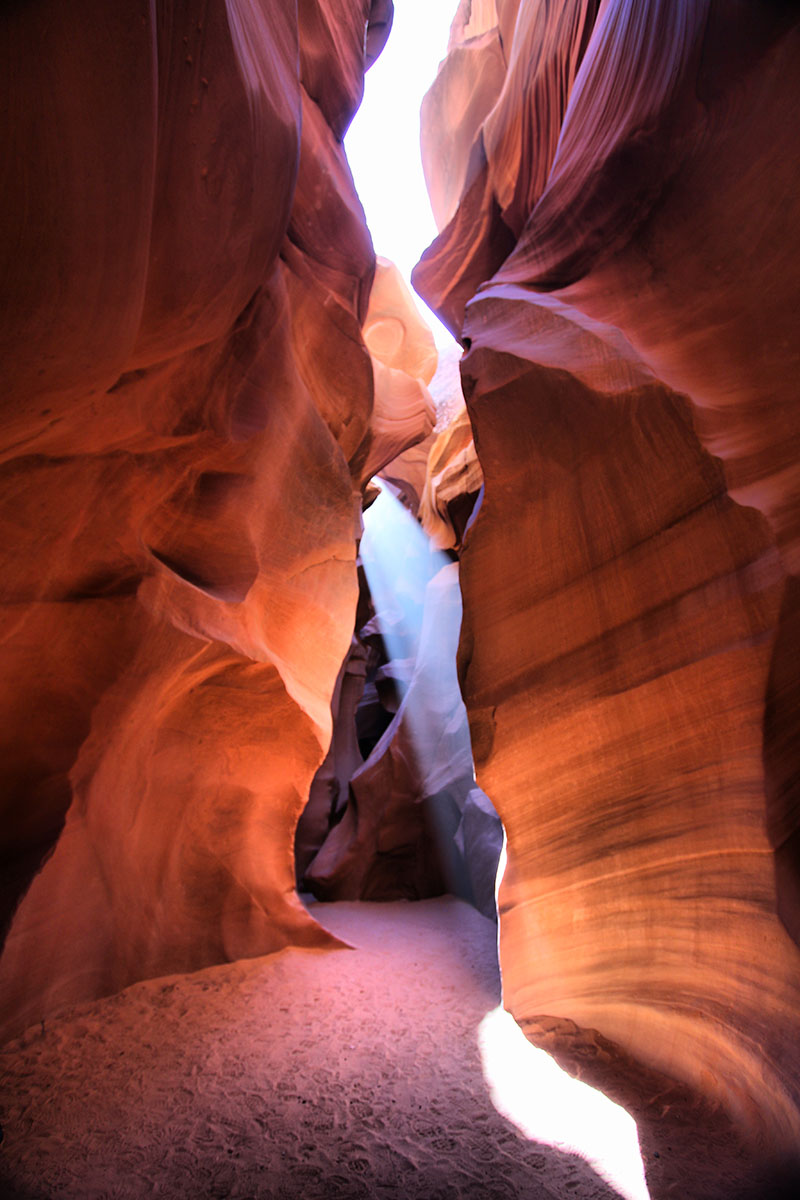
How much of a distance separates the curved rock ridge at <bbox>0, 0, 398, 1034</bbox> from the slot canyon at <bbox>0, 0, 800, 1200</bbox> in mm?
24

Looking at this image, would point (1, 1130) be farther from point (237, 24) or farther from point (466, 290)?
point (466, 290)

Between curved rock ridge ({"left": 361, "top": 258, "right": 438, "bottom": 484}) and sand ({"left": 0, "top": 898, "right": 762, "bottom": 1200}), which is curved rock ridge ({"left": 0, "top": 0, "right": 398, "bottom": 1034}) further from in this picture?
curved rock ridge ({"left": 361, "top": 258, "right": 438, "bottom": 484})

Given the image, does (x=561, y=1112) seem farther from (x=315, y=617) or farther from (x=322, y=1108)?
(x=315, y=617)

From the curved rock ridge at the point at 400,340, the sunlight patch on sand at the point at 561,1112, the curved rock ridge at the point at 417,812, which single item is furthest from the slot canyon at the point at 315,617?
the curved rock ridge at the point at 400,340

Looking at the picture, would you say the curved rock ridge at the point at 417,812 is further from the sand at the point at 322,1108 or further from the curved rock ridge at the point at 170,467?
the sand at the point at 322,1108

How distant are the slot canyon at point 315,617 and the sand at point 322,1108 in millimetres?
26

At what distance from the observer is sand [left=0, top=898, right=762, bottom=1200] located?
8.49 feet

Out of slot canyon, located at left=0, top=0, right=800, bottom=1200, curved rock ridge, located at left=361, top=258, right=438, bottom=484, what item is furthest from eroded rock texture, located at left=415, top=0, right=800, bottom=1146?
curved rock ridge, located at left=361, top=258, right=438, bottom=484

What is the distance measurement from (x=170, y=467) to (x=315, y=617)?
2570 millimetres

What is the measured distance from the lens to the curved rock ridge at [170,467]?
2.02 m

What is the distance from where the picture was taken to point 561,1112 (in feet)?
10.1

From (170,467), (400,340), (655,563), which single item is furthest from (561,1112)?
(400,340)

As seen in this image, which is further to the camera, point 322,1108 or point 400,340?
point 400,340

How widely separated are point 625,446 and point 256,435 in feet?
9.92
